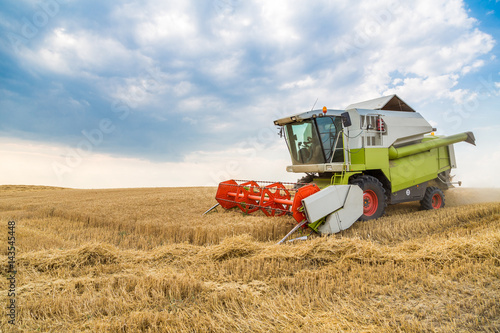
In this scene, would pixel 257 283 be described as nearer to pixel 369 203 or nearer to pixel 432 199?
pixel 369 203

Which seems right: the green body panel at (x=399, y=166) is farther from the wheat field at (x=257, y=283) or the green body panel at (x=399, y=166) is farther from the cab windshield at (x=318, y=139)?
the wheat field at (x=257, y=283)

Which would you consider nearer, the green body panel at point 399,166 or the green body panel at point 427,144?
the green body panel at point 399,166

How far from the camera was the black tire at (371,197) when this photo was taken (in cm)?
636

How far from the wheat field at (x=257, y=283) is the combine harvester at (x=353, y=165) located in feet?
2.26

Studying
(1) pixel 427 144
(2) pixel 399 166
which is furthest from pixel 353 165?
(1) pixel 427 144

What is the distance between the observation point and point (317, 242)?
4309 mm

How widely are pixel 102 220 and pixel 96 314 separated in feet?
16.0

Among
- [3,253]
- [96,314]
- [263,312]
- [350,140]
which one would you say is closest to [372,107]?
[350,140]

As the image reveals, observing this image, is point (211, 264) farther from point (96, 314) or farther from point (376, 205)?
point (376, 205)

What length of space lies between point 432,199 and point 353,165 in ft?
11.0

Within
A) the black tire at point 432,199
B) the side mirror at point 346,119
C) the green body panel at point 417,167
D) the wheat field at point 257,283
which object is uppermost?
the side mirror at point 346,119

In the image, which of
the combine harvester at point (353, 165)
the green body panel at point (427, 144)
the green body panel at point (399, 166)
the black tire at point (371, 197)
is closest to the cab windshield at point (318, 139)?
the combine harvester at point (353, 165)

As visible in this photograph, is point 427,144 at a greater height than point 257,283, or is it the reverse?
point 427,144

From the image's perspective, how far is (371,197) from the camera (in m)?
6.55
